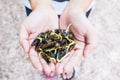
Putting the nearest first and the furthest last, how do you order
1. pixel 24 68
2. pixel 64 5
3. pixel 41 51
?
pixel 41 51 → pixel 64 5 → pixel 24 68

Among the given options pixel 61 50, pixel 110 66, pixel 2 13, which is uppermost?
pixel 61 50

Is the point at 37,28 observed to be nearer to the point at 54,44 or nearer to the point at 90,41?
the point at 54,44

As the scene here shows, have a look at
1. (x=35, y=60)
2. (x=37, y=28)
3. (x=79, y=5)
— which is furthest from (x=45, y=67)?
(x=79, y=5)

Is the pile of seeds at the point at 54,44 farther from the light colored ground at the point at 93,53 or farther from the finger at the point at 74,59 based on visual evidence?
the light colored ground at the point at 93,53

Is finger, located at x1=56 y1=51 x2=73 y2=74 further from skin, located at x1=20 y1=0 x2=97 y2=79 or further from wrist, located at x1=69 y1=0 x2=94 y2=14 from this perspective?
wrist, located at x1=69 y1=0 x2=94 y2=14

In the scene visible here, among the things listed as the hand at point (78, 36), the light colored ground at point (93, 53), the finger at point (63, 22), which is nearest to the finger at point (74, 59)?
the hand at point (78, 36)

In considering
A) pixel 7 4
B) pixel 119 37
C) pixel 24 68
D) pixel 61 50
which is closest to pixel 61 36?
pixel 61 50

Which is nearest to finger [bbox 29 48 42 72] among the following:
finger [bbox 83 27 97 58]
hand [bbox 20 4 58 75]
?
hand [bbox 20 4 58 75]

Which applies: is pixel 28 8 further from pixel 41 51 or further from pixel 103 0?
pixel 103 0
